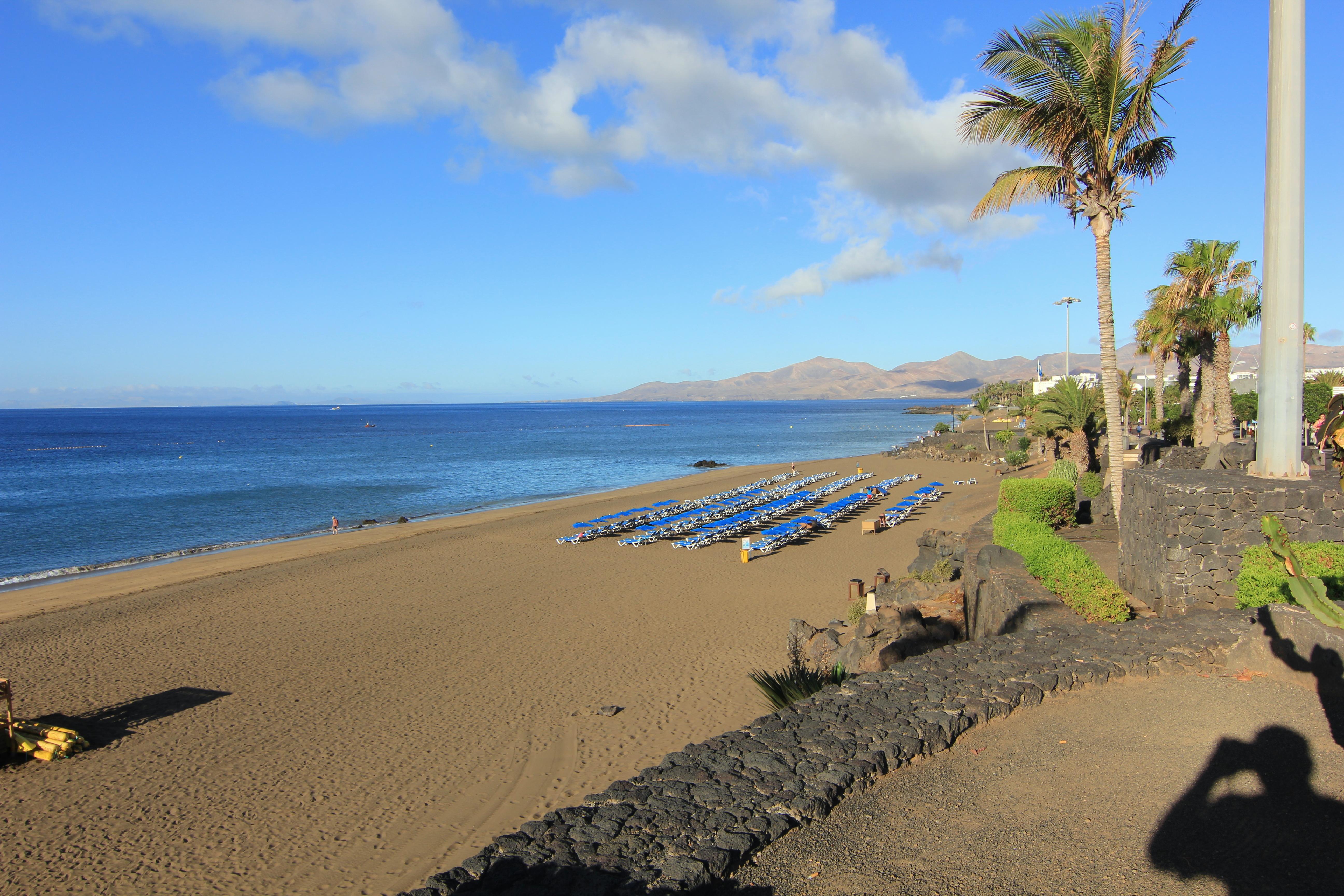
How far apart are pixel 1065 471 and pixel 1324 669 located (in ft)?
51.5

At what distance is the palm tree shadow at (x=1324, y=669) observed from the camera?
173 inches

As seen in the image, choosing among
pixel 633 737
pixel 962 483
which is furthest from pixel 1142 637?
pixel 962 483

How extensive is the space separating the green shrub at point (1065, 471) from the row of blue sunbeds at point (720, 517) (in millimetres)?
8130

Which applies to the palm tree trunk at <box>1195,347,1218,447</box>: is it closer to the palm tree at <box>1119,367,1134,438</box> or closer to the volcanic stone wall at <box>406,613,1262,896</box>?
the palm tree at <box>1119,367,1134,438</box>

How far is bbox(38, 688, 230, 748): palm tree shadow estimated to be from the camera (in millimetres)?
8750

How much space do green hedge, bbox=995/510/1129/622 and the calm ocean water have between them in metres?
24.5

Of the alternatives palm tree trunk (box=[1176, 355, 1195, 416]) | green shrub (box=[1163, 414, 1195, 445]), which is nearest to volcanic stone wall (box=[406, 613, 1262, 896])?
green shrub (box=[1163, 414, 1195, 445])

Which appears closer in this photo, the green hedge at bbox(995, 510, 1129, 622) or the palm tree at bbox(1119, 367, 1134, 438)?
the green hedge at bbox(995, 510, 1129, 622)

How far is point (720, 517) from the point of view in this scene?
23.6m

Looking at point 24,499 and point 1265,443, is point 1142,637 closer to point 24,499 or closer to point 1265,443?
point 1265,443

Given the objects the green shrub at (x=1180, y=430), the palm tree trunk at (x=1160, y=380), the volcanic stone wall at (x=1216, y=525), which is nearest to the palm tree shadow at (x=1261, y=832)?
the volcanic stone wall at (x=1216, y=525)

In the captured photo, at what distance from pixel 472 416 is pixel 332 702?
619ft

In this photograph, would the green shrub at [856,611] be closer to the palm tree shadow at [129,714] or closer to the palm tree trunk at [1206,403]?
the palm tree shadow at [129,714]

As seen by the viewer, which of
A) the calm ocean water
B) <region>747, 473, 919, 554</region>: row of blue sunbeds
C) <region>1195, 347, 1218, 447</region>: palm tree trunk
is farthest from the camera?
the calm ocean water
